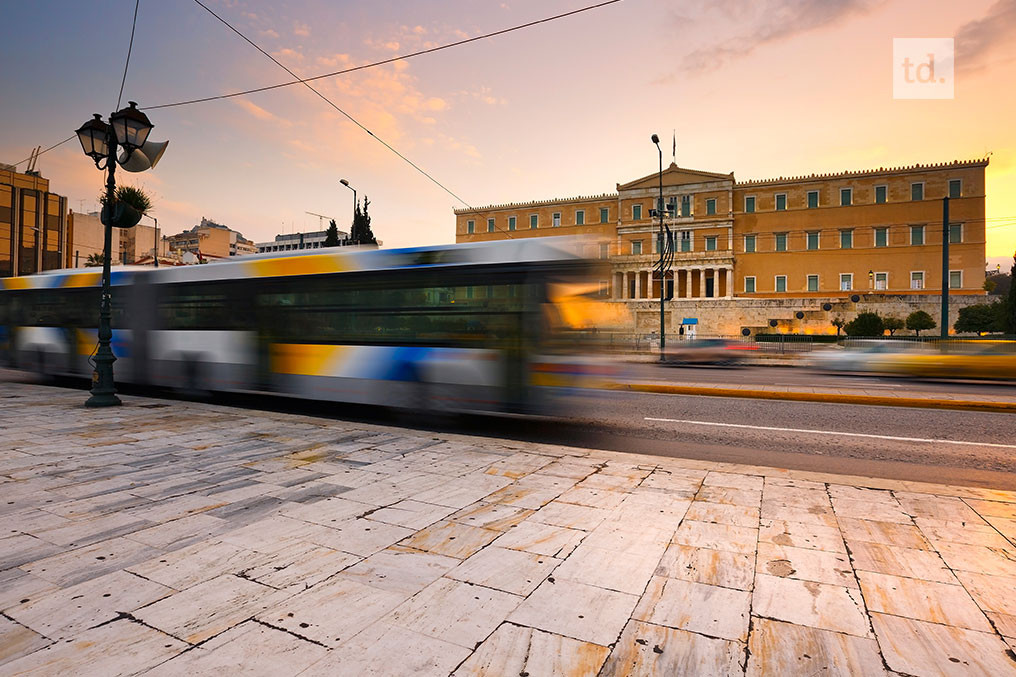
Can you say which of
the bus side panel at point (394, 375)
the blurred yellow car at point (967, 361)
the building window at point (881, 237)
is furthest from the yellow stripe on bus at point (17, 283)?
the building window at point (881, 237)

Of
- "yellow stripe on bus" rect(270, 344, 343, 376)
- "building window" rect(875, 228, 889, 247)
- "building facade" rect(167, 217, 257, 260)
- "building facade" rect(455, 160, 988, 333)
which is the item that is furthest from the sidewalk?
"building facade" rect(167, 217, 257, 260)

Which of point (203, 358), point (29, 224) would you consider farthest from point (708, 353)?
point (29, 224)

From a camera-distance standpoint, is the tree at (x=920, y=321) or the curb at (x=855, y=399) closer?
the curb at (x=855, y=399)

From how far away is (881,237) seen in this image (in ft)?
167

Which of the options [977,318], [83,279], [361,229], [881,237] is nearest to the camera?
[83,279]

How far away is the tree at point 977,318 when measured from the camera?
38.9 meters

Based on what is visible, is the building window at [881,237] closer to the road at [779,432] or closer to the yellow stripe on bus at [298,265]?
the road at [779,432]

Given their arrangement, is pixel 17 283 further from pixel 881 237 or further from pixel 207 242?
pixel 207 242

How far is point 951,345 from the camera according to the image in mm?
15445

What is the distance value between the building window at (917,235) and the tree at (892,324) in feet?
38.3

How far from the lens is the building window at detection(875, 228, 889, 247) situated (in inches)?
1994

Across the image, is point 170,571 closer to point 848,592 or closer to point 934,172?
point 848,592

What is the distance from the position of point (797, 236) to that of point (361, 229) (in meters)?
45.0

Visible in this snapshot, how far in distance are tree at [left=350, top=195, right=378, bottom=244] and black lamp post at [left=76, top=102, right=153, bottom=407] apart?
2352cm
